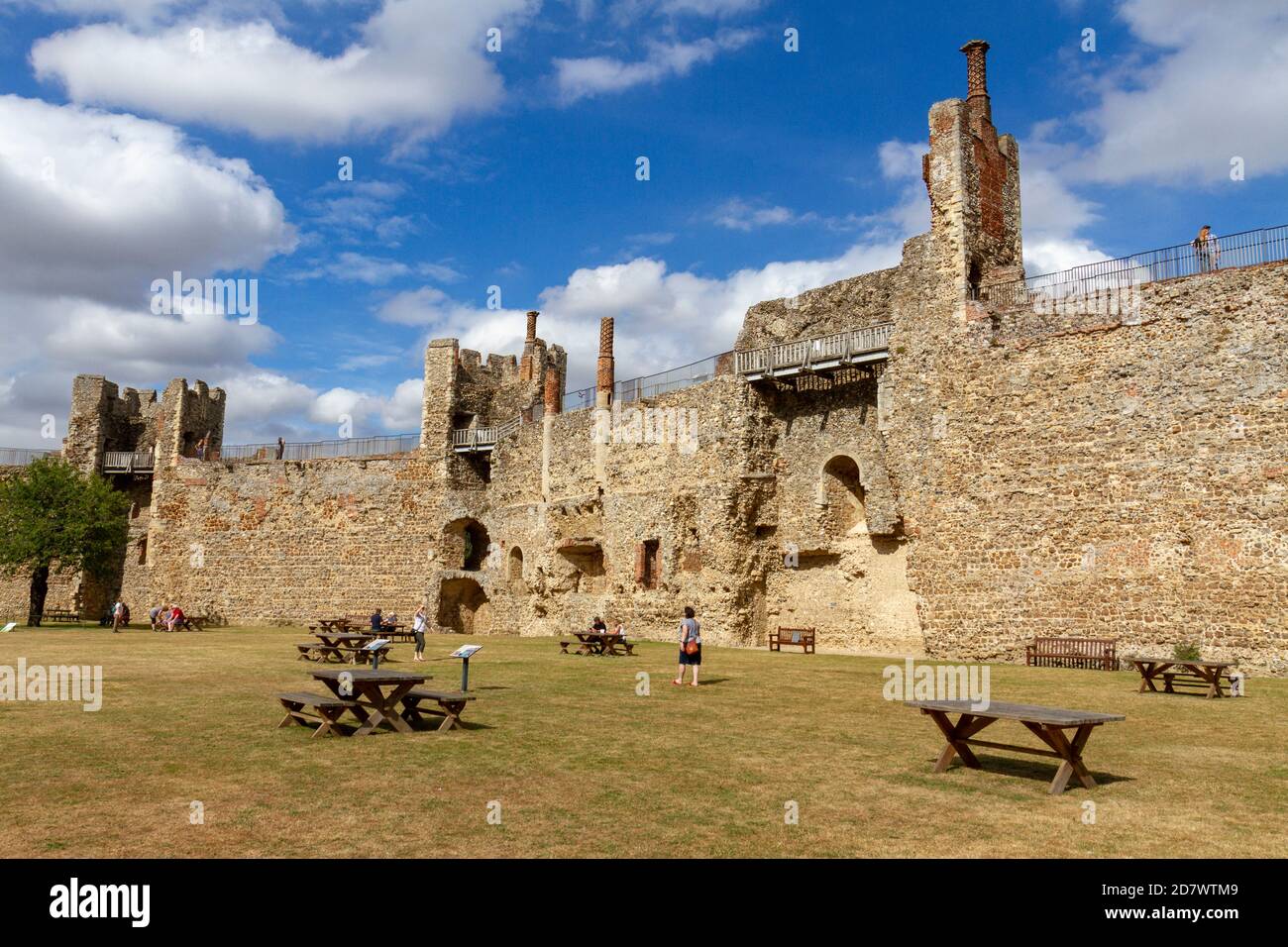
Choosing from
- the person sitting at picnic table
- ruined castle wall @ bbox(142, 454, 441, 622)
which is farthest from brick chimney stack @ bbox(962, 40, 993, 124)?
the person sitting at picnic table

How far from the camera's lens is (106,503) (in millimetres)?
37750

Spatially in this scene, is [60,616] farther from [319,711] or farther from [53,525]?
[319,711]

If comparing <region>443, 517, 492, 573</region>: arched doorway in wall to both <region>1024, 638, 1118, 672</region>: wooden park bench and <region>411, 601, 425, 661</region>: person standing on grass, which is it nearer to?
<region>411, 601, 425, 661</region>: person standing on grass

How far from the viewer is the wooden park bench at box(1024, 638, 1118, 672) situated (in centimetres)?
1883

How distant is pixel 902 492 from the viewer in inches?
907

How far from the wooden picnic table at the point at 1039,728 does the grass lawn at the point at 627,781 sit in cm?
21

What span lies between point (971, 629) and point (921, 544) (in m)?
2.27

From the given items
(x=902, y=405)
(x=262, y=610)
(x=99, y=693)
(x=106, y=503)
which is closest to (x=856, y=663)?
(x=902, y=405)

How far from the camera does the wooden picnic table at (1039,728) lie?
303 inches

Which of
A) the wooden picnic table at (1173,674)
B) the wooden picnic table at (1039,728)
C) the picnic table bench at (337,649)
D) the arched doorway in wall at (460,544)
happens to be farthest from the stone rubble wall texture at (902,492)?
the wooden picnic table at (1039,728)

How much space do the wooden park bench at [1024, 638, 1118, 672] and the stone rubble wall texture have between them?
49 cm

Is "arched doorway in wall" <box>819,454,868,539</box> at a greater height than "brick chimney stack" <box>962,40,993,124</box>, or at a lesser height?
lesser

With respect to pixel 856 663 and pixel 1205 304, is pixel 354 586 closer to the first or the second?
pixel 856 663

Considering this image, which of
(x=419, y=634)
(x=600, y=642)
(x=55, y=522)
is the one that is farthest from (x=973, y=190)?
(x=55, y=522)
